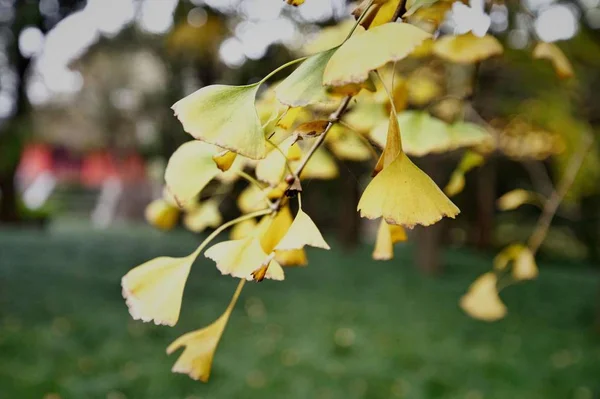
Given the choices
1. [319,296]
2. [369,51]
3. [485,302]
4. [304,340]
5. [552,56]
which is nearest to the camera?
[369,51]

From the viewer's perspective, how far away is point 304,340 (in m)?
3.18

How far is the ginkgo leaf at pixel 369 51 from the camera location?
0.32m

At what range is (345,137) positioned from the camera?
0.73m

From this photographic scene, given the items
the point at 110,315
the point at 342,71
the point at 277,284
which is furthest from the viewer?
the point at 277,284

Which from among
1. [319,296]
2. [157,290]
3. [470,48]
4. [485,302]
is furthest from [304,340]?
[157,290]

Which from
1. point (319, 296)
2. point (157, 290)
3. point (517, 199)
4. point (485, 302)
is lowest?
point (319, 296)

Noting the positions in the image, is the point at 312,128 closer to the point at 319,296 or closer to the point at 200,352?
the point at 200,352

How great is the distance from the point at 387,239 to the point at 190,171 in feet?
0.54

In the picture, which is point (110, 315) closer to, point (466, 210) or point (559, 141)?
point (559, 141)

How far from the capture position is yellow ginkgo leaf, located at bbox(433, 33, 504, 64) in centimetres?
57

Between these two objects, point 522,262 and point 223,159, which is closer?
point 223,159

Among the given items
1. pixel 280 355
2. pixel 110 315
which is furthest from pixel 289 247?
pixel 110 315

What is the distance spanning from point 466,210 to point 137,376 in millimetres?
7734

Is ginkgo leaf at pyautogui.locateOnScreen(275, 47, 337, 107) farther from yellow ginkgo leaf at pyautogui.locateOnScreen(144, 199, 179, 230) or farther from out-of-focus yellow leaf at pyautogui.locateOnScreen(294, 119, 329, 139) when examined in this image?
yellow ginkgo leaf at pyautogui.locateOnScreen(144, 199, 179, 230)
